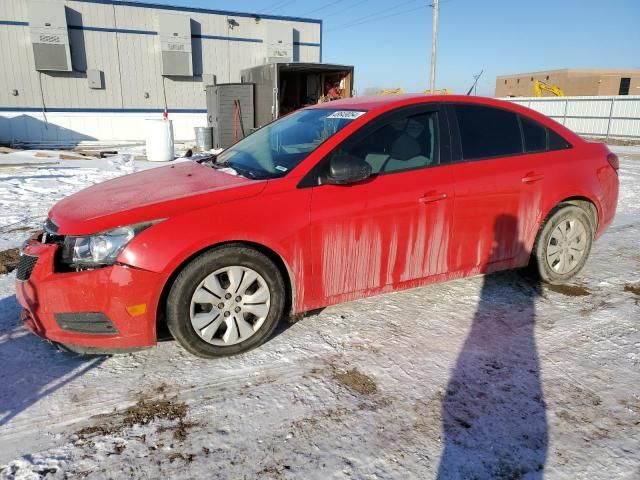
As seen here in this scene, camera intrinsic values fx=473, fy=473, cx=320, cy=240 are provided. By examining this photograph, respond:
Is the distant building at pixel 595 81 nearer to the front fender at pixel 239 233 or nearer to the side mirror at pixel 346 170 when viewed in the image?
the side mirror at pixel 346 170

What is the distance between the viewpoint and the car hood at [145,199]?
2.69m

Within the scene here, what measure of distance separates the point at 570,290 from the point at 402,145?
81.0 inches

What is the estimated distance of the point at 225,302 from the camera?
2881 millimetres

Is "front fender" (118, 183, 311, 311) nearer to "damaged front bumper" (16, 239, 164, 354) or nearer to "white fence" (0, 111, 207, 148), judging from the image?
"damaged front bumper" (16, 239, 164, 354)

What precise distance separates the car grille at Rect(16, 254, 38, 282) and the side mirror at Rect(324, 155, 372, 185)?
1.83m

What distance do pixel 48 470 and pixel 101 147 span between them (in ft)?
62.7

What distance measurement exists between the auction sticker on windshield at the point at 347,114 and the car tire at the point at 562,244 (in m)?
1.86

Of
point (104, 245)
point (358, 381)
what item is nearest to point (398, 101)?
point (358, 381)

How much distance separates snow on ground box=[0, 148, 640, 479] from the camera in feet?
7.03

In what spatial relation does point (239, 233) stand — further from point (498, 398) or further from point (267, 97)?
point (267, 97)

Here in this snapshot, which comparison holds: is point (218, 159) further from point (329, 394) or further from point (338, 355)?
point (329, 394)

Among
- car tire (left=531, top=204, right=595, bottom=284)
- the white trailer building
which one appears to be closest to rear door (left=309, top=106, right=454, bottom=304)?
car tire (left=531, top=204, right=595, bottom=284)

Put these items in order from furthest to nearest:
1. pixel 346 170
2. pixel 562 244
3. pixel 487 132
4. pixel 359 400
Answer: pixel 562 244, pixel 487 132, pixel 346 170, pixel 359 400

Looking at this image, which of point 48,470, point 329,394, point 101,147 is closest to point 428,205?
point 329,394
